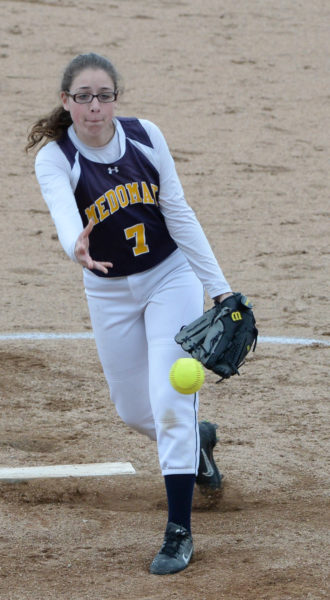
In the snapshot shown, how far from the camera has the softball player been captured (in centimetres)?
378

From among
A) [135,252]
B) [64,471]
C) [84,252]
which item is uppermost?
[84,252]

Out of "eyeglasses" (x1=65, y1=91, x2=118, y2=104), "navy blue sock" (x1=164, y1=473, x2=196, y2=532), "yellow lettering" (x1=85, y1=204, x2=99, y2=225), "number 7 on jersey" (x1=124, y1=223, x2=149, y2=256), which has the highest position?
"eyeglasses" (x1=65, y1=91, x2=118, y2=104)

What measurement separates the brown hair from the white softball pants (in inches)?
23.4

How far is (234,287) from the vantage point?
746cm

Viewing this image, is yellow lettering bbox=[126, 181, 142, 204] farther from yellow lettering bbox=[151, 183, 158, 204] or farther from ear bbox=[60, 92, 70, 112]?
ear bbox=[60, 92, 70, 112]

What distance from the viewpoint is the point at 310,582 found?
3.57m

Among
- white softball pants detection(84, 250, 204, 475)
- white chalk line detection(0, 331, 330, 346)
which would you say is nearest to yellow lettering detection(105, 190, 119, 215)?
white softball pants detection(84, 250, 204, 475)

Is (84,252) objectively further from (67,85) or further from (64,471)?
(64,471)

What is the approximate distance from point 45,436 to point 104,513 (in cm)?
89

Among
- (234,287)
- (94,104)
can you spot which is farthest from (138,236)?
(234,287)

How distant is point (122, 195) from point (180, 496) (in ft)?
3.82

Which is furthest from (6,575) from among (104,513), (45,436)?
(45,436)

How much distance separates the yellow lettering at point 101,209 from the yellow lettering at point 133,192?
4.3 inches

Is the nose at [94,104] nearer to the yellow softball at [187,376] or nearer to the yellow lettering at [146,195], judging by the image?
→ the yellow lettering at [146,195]
